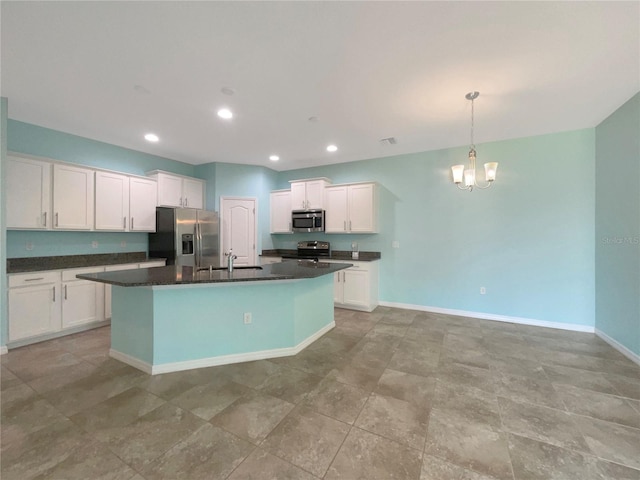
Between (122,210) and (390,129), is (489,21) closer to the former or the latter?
(390,129)

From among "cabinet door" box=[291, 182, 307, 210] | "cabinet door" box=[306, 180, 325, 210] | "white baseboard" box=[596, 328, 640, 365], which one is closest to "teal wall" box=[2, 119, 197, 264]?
"cabinet door" box=[291, 182, 307, 210]

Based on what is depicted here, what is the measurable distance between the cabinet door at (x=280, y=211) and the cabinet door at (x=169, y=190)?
1815mm

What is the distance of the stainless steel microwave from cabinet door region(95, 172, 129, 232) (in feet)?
9.38

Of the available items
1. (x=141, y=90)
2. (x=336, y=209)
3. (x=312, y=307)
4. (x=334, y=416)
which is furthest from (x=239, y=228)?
(x=334, y=416)

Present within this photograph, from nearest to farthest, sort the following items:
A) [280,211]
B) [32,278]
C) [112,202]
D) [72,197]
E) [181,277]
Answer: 1. [181,277]
2. [32,278]
3. [72,197]
4. [112,202]
5. [280,211]

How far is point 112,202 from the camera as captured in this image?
3.98 meters

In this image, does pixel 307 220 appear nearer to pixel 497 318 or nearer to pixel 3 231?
pixel 497 318

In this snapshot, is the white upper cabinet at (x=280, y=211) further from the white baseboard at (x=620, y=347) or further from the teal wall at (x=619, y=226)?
the white baseboard at (x=620, y=347)

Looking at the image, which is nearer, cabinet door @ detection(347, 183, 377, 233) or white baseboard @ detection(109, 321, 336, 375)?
white baseboard @ detection(109, 321, 336, 375)

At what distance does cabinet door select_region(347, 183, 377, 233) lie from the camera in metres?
4.66

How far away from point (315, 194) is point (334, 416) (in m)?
3.93

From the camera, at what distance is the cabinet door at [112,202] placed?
384cm

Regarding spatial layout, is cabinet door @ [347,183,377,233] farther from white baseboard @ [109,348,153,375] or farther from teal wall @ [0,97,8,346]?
teal wall @ [0,97,8,346]

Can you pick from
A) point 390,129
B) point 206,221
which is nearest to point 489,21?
point 390,129
